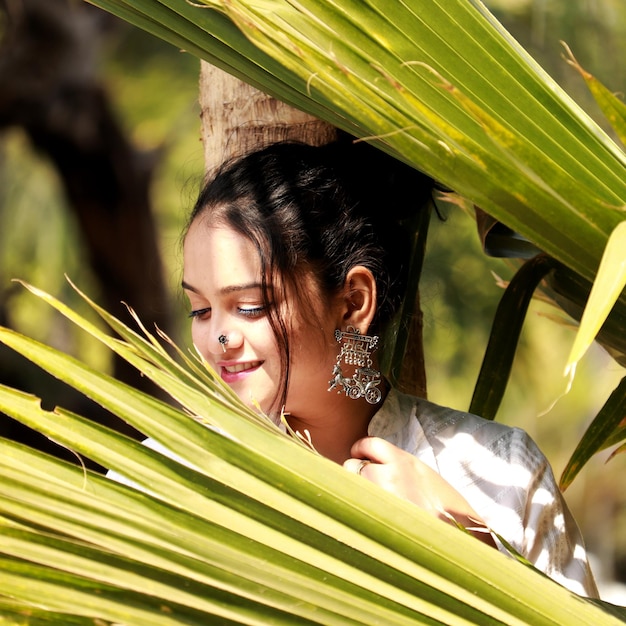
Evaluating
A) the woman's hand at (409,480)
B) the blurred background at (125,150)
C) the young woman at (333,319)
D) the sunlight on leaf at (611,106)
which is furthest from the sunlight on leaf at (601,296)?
the blurred background at (125,150)

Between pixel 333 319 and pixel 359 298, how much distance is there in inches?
2.4

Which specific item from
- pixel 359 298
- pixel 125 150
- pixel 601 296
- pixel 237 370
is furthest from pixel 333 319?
pixel 125 150

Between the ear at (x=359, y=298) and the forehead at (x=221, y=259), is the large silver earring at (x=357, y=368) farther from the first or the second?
the forehead at (x=221, y=259)

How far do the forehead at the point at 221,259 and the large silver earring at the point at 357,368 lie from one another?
0.16 m

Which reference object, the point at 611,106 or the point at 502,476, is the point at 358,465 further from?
the point at 611,106

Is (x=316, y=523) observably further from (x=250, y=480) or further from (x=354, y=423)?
(x=354, y=423)

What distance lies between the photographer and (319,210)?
1.32m

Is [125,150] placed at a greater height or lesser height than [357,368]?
greater

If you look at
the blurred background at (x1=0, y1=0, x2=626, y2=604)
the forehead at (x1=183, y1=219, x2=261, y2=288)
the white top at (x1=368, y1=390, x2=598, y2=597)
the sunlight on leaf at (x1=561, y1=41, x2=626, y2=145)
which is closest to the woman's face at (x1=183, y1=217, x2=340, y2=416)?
the forehead at (x1=183, y1=219, x2=261, y2=288)

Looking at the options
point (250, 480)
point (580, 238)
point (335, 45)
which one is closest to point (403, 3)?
point (335, 45)

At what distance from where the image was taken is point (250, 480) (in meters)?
0.56

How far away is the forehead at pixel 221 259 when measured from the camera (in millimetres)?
1198

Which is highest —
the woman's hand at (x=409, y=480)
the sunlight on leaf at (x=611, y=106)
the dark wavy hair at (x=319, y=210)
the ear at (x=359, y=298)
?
the dark wavy hair at (x=319, y=210)

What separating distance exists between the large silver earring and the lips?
0.39 feet
